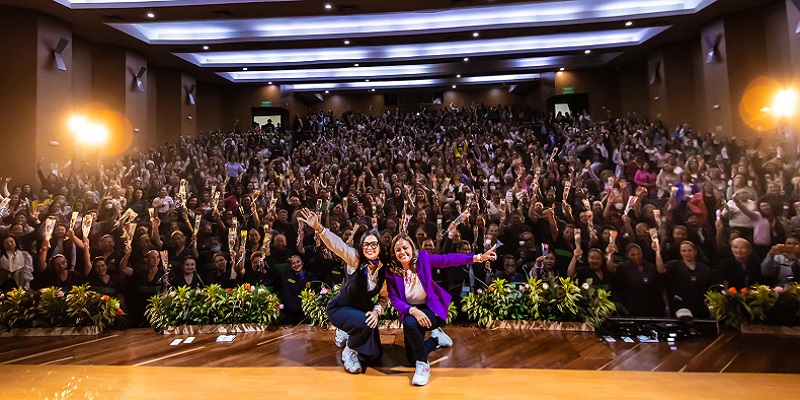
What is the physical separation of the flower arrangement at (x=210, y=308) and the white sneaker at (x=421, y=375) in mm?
2271

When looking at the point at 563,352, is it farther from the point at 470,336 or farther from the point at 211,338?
the point at 211,338

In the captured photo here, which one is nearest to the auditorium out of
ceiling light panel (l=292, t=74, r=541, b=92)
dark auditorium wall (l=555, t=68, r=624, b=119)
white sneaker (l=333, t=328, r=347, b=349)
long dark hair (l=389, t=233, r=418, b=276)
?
long dark hair (l=389, t=233, r=418, b=276)

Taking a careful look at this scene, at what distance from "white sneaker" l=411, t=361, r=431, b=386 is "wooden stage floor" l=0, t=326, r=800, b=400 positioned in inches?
2.0

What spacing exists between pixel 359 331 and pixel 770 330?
4.27 meters

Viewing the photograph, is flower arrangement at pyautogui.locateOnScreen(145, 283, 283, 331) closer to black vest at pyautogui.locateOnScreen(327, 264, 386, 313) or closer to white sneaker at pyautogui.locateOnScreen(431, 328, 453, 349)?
black vest at pyautogui.locateOnScreen(327, 264, 386, 313)

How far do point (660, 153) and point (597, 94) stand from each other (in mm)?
5915

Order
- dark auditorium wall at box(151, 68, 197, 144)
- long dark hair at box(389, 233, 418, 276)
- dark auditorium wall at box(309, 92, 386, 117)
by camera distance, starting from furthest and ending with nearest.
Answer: dark auditorium wall at box(309, 92, 386, 117) < dark auditorium wall at box(151, 68, 197, 144) < long dark hair at box(389, 233, 418, 276)

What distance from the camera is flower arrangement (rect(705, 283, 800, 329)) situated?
14.7 ft

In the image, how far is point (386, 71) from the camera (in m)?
14.1

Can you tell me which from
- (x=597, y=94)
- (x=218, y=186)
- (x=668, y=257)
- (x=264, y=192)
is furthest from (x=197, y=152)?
(x=597, y=94)

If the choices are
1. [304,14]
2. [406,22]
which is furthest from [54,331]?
[406,22]

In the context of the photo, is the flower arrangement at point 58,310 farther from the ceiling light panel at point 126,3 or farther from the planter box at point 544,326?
A: the ceiling light panel at point 126,3

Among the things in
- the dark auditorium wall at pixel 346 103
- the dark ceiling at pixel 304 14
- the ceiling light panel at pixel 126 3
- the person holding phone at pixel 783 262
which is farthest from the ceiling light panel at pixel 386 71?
the person holding phone at pixel 783 262

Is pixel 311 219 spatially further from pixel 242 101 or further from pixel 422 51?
pixel 242 101
